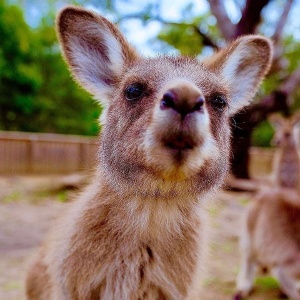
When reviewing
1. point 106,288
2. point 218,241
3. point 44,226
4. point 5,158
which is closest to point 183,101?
point 106,288

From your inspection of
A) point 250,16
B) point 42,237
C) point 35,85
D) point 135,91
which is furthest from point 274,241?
point 35,85

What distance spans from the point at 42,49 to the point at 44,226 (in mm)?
18742

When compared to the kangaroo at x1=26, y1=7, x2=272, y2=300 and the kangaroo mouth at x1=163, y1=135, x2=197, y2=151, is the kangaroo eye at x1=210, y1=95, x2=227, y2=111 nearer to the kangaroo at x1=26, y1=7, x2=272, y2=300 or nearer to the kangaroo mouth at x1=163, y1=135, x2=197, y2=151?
the kangaroo at x1=26, y1=7, x2=272, y2=300

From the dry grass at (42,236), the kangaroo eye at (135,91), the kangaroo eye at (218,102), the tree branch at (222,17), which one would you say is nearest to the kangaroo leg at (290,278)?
the dry grass at (42,236)

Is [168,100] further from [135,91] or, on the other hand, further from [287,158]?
[287,158]

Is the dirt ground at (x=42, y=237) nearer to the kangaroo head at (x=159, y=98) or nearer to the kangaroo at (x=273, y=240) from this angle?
the kangaroo at (x=273, y=240)

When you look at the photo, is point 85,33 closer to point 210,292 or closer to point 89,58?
point 89,58

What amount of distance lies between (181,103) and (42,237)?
4.70 meters

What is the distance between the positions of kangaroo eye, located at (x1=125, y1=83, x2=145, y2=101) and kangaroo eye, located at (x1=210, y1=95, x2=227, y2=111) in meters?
0.41

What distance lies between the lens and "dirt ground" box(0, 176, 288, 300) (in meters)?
4.34

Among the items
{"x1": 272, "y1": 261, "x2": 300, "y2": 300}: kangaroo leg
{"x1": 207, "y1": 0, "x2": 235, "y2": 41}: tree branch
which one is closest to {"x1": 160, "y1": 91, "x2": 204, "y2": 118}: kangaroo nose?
{"x1": 272, "y1": 261, "x2": 300, "y2": 300}: kangaroo leg

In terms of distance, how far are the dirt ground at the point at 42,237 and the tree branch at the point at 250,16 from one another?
413 centimetres

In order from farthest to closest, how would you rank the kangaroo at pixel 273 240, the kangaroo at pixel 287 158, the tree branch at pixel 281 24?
the tree branch at pixel 281 24 → the kangaroo at pixel 287 158 → the kangaroo at pixel 273 240

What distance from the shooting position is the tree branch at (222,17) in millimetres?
11227
